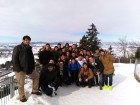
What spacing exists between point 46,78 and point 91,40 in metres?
33.5

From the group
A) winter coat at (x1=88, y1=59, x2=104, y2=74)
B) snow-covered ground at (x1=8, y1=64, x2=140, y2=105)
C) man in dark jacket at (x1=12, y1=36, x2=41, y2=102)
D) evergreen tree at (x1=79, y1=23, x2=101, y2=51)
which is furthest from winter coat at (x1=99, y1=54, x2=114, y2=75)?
evergreen tree at (x1=79, y1=23, x2=101, y2=51)

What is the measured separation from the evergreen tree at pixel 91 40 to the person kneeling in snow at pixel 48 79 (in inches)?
1163

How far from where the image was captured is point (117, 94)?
43.3ft

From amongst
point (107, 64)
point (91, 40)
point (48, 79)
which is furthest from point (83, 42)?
point (48, 79)

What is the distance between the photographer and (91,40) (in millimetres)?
44594

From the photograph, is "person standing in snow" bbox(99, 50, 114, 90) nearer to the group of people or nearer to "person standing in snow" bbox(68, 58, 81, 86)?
the group of people

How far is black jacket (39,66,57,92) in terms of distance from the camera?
1139 cm

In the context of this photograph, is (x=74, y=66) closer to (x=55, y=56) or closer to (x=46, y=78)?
(x=55, y=56)

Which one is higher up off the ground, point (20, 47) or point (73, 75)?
point (20, 47)

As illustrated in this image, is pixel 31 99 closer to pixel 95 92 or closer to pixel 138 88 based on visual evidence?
pixel 95 92

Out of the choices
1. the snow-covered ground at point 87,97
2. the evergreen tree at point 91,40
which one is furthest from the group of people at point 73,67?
the evergreen tree at point 91,40

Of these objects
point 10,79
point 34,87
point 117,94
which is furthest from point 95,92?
point 10,79

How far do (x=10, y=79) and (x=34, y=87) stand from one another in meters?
0.94

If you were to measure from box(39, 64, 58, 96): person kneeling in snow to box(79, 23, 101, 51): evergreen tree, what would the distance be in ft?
96.9
